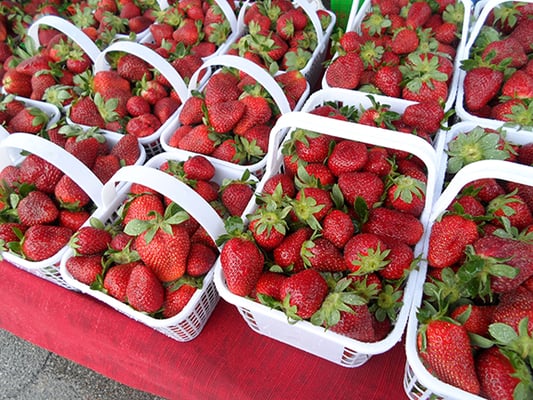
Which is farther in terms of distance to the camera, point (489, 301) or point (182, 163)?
point (182, 163)

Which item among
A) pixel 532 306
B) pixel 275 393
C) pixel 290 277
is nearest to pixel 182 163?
pixel 290 277

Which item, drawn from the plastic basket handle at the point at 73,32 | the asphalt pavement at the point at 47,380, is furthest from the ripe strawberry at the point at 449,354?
the plastic basket handle at the point at 73,32

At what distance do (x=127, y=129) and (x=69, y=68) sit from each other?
0.48 m

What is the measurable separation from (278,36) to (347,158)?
804 millimetres

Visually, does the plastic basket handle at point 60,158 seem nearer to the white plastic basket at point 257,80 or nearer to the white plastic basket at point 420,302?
the white plastic basket at point 257,80

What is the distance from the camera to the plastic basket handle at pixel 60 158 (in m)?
0.98

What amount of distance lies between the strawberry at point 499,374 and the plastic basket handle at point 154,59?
1.11 metres

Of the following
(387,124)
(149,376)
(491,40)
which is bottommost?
(149,376)

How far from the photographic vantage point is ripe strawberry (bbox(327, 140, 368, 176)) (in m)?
0.98

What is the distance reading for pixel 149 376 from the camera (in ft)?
3.52

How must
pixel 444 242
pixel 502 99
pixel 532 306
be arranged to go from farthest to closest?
pixel 502 99 < pixel 444 242 < pixel 532 306

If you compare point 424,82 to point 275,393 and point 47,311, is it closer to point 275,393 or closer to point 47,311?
point 275,393

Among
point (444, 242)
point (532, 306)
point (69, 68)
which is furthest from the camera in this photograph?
point (69, 68)

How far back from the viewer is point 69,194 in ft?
3.67
